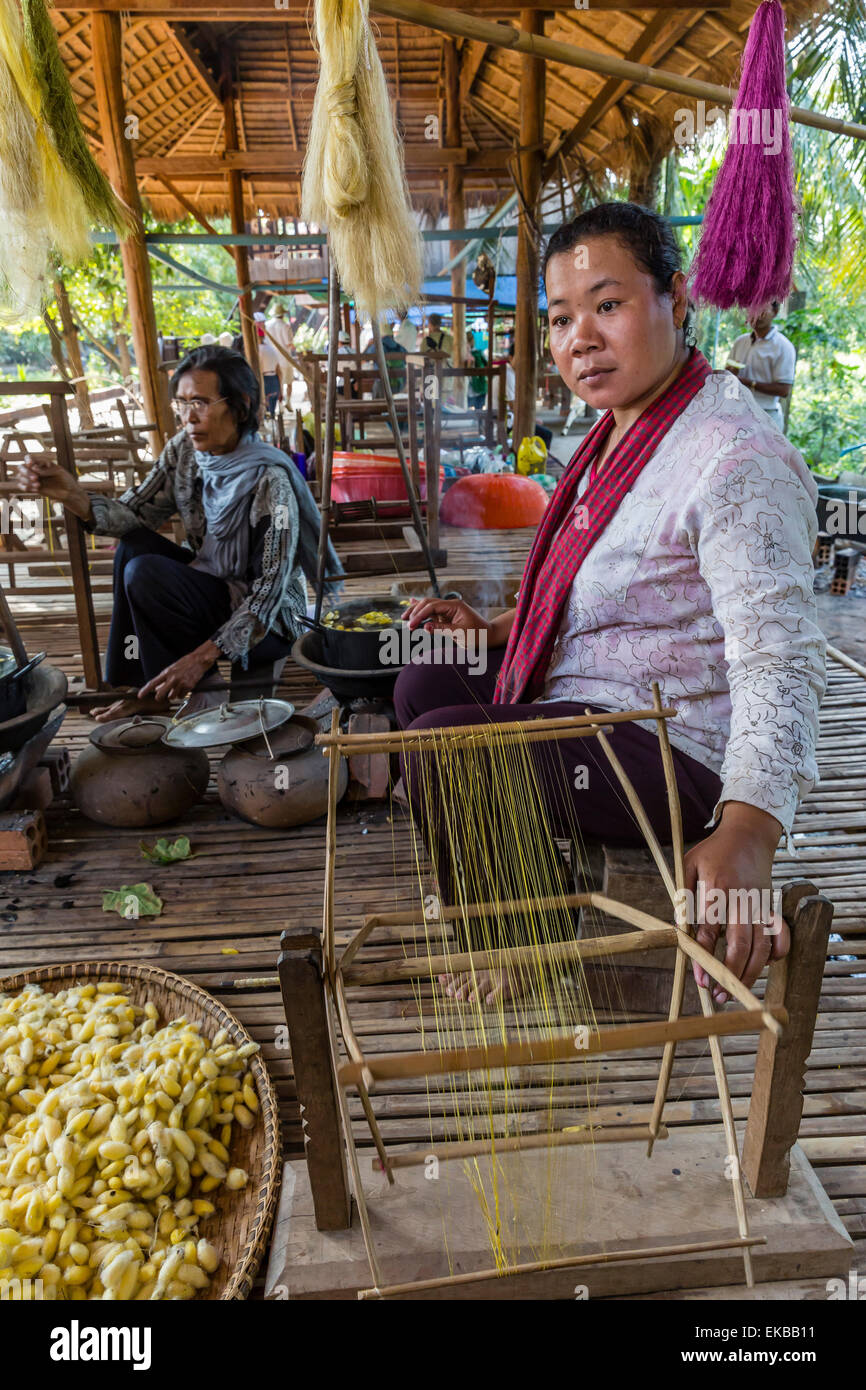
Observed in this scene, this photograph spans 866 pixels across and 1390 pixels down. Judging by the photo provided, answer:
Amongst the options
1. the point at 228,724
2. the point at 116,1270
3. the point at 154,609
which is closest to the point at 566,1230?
the point at 116,1270

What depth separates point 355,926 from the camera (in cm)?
216

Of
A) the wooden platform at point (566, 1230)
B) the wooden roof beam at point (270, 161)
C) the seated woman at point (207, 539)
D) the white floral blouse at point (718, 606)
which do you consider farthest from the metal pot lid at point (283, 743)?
the wooden roof beam at point (270, 161)

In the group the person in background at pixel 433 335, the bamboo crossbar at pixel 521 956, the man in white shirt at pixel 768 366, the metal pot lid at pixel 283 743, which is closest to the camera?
the bamboo crossbar at pixel 521 956

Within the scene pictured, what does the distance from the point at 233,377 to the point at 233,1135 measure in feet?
7.79

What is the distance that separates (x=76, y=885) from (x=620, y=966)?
1557 millimetres

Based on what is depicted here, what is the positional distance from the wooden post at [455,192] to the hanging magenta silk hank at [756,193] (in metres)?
5.77

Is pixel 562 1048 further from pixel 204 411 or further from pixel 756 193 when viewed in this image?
pixel 204 411

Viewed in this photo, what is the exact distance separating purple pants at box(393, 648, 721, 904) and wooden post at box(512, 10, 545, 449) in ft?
16.0

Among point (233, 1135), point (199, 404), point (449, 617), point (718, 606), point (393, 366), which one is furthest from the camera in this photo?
point (393, 366)

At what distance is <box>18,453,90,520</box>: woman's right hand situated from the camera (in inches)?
113

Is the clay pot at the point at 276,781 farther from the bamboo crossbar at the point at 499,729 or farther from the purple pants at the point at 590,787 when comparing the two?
the bamboo crossbar at the point at 499,729

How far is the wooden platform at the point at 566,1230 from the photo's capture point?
122 cm

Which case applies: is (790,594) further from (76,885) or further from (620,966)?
(76,885)
